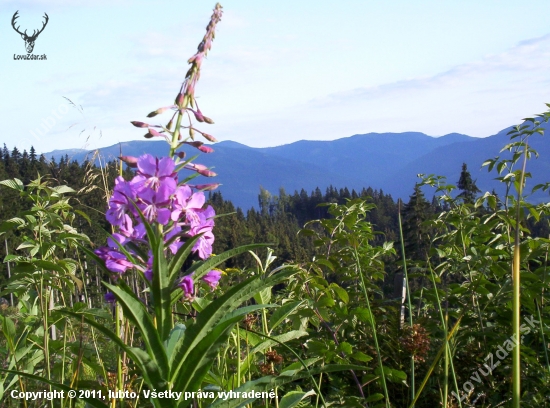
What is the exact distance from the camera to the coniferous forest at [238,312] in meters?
1.71

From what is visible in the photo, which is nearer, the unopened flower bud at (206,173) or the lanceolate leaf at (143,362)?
the lanceolate leaf at (143,362)

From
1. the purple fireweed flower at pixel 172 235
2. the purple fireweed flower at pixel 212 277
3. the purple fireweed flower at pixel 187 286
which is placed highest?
the purple fireweed flower at pixel 172 235

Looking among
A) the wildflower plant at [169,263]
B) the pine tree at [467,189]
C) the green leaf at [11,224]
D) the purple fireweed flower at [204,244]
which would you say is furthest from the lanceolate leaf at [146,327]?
the pine tree at [467,189]

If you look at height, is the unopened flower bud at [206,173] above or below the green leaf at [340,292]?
above

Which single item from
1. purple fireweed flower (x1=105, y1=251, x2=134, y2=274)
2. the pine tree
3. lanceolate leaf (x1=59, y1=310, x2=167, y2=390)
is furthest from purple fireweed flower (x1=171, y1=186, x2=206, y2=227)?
the pine tree

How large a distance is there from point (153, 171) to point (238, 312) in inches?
25.1

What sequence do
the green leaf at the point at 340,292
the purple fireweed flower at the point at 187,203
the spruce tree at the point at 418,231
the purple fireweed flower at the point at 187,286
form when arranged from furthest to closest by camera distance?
the spruce tree at the point at 418,231 < the green leaf at the point at 340,292 < the purple fireweed flower at the point at 187,203 < the purple fireweed flower at the point at 187,286

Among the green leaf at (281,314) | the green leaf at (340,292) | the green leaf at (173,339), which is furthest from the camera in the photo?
the green leaf at (340,292)

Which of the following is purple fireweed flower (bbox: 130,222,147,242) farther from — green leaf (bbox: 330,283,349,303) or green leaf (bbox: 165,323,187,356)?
green leaf (bbox: 330,283,349,303)

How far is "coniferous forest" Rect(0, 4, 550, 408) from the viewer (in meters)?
1.71

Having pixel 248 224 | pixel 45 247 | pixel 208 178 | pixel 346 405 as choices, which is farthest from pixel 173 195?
pixel 248 224

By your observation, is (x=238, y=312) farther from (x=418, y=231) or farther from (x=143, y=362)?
(x=418, y=231)

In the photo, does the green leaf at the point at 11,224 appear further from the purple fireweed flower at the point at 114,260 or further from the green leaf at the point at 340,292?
the green leaf at the point at 340,292

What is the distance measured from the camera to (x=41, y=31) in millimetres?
9359
